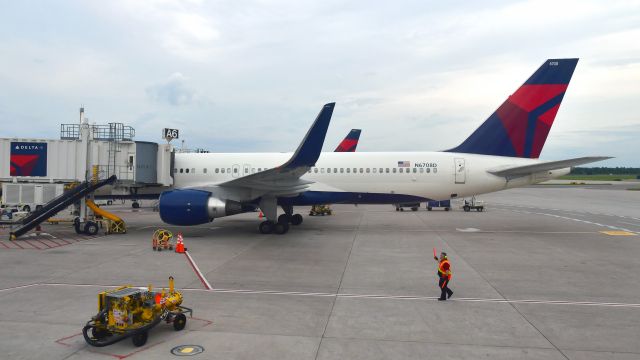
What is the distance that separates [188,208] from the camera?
55.5 feet

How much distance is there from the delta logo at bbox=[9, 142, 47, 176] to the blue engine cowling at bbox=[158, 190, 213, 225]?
6486 millimetres

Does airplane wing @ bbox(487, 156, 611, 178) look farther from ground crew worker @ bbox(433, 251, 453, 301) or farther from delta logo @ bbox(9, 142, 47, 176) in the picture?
delta logo @ bbox(9, 142, 47, 176)

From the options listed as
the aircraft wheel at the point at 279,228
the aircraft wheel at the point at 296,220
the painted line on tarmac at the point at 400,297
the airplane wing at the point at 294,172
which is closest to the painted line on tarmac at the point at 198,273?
the painted line on tarmac at the point at 400,297

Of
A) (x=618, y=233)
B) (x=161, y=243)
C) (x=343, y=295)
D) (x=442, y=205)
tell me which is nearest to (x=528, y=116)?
(x=618, y=233)

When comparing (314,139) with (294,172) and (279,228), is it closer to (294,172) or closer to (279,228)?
(294,172)

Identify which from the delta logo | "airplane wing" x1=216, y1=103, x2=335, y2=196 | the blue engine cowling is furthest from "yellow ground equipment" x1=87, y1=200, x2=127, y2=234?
"airplane wing" x1=216, y1=103, x2=335, y2=196

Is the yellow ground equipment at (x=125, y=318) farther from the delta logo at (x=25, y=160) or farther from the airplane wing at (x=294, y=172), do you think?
the delta logo at (x=25, y=160)

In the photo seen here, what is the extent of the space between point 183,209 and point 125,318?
1079cm

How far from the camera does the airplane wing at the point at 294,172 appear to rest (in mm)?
15500

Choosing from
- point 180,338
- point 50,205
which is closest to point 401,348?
point 180,338

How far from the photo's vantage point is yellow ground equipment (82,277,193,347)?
6.40m

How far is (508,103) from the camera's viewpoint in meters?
20.3

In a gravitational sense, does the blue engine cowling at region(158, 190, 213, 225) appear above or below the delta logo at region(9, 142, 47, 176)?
below

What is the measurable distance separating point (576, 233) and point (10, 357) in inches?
843
